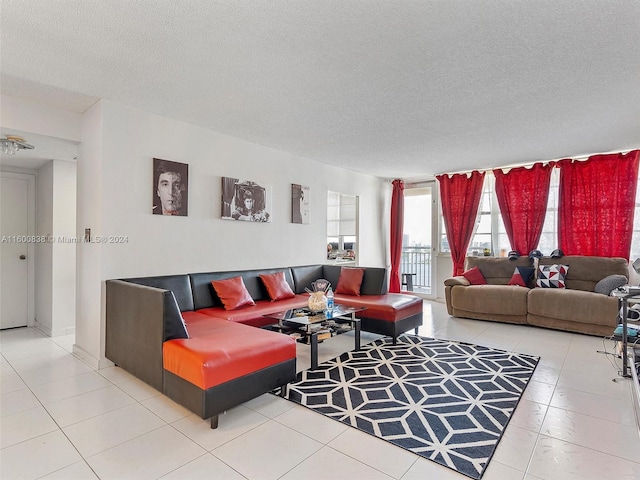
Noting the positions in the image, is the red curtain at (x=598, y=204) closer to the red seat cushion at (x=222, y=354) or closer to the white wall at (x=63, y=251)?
the red seat cushion at (x=222, y=354)

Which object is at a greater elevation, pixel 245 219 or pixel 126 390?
pixel 245 219

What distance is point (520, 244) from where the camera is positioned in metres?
5.68

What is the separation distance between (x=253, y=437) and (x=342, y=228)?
5.28 metres

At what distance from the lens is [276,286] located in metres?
4.37

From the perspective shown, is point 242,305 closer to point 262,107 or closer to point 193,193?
point 193,193

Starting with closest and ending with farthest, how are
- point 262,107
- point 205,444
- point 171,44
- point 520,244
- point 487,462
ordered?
point 487,462 < point 205,444 < point 171,44 < point 262,107 < point 520,244

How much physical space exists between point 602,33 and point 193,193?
12.3 ft

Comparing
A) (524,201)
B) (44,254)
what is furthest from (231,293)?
(524,201)

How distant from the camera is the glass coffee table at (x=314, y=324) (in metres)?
3.12

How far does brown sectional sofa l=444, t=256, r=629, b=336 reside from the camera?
4.27 meters

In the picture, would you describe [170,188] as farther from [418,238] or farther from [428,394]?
[418,238]

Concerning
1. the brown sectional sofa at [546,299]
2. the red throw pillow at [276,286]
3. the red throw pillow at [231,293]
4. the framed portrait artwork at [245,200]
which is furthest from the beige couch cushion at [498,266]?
the red throw pillow at [231,293]

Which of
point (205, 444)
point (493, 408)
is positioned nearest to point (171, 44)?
point (205, 444)

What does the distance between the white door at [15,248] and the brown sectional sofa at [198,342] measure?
277 cm
